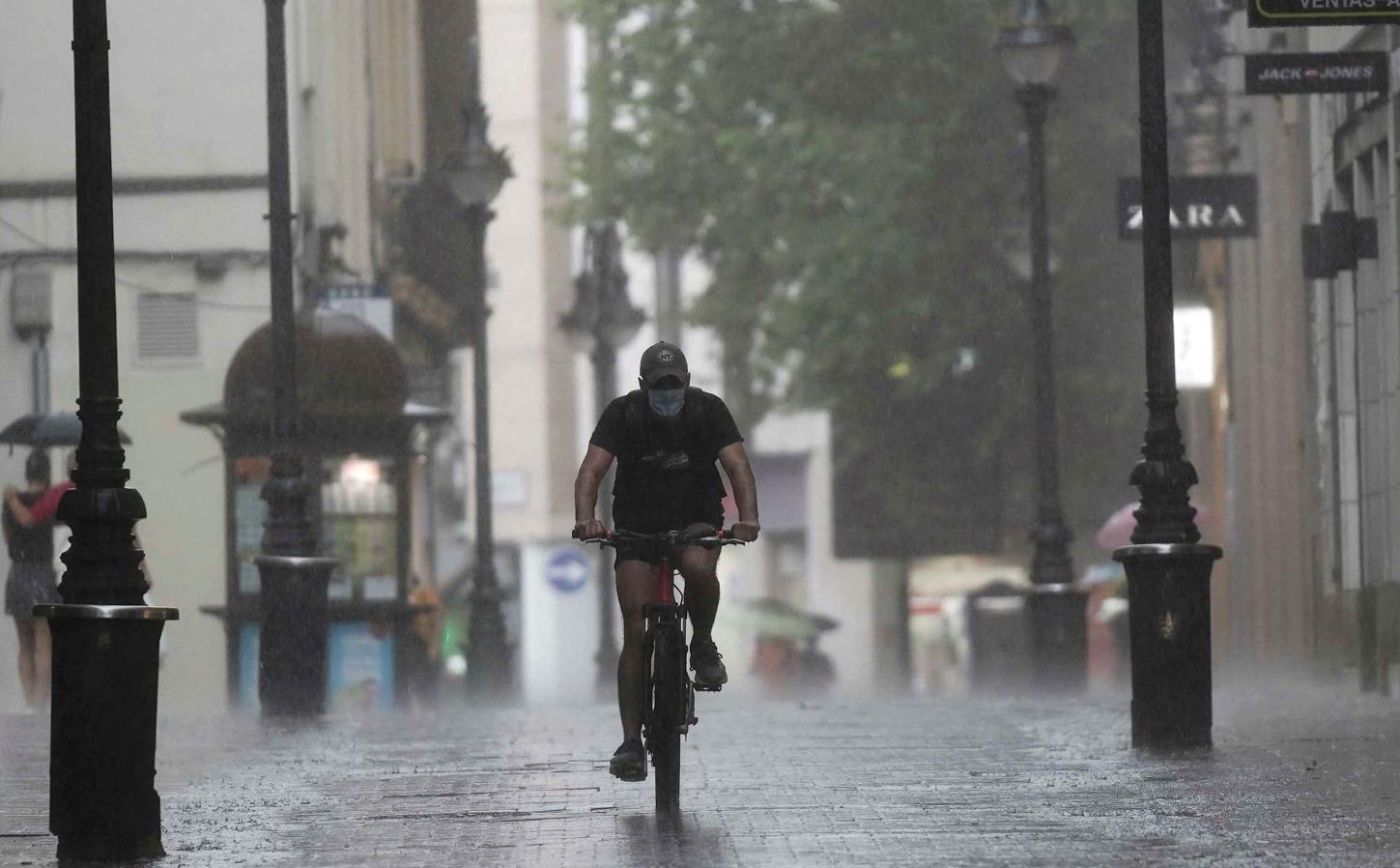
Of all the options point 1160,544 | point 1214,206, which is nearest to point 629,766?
point 1160,544

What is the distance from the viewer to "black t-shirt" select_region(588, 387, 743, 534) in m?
12.0

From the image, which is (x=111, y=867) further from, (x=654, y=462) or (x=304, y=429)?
(x=304, y=429)

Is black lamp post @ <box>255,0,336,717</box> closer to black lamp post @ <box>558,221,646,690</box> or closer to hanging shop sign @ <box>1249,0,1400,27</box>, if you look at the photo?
hanging shop sign @ <box>1249,0,1400,27</box>

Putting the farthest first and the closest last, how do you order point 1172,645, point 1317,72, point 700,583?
point 1317,72, point 1172,645, point 700,583

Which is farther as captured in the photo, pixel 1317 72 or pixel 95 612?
pixel 1317 72

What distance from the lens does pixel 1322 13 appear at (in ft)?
43.8

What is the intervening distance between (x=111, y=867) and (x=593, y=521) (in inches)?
89.7

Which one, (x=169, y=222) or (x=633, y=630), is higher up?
(x=169, y=222)

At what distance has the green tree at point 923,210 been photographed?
3366 cm

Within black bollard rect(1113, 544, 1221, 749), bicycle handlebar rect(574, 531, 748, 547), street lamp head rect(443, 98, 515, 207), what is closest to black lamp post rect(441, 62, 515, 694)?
street lamp head rect(443, 98, 515, 207)

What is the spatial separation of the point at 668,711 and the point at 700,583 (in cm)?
51

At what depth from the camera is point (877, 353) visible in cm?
3438

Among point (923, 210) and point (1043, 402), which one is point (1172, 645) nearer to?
point (1043, 402)

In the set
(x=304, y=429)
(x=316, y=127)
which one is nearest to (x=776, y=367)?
(x=316, y=127)
